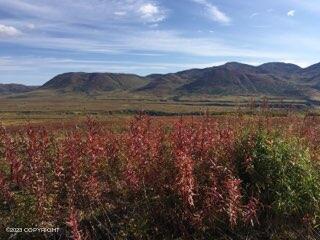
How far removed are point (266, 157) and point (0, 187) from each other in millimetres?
4631

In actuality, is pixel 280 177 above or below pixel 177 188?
above

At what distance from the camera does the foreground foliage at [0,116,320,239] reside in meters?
7.46

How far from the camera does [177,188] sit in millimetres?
7539

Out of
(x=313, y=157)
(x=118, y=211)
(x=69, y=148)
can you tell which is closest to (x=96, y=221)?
(x=118, y=211)

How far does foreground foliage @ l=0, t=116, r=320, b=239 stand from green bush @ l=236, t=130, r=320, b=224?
17mm

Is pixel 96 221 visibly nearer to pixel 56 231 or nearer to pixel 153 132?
pixel 56 231

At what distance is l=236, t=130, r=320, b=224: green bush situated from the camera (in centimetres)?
755

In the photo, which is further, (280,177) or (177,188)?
(280,177)

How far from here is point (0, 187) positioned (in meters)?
8.38

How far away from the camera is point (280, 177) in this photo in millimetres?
7715

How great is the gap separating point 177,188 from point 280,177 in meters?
1.69

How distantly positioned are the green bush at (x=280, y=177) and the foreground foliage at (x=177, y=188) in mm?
17

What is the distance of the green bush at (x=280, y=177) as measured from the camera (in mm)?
7547

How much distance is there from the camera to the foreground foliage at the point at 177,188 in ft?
24.5
